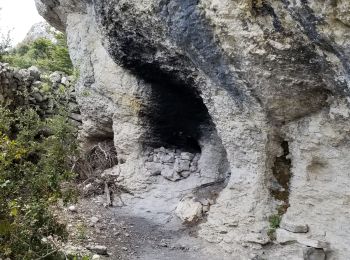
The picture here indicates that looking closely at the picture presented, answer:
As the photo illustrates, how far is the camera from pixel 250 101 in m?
5.52

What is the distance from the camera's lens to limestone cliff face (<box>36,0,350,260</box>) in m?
4.76

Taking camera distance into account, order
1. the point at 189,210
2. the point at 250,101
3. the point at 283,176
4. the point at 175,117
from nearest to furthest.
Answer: the point at 250,101, the point at 283,176, the point at 189,210, the point at 175,117

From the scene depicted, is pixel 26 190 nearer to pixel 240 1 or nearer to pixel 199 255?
pixel 199 255

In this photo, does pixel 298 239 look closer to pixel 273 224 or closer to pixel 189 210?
pixel 273 224

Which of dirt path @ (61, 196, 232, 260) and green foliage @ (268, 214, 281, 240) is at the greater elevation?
green foliage @ (268, 214, 281, 240)

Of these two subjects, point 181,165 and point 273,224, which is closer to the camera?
point 273,224

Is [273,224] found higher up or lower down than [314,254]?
higher up

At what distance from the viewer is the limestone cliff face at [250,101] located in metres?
4.76

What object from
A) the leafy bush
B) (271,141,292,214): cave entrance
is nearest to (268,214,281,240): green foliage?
the leafy bush

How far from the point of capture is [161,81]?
7.14m

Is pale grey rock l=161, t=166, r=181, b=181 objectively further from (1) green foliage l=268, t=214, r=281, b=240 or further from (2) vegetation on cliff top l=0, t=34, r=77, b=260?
(1) green foliage l=268, t=214, r=281, b=240

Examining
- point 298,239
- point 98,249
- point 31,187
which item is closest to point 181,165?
point 98,249

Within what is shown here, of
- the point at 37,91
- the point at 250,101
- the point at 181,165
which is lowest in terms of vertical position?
the point at 181,165

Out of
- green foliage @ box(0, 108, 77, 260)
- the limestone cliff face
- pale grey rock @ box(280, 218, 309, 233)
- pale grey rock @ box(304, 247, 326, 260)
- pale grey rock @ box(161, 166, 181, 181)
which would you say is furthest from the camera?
pale grey rock @ box(161, 166, 181, 181)
